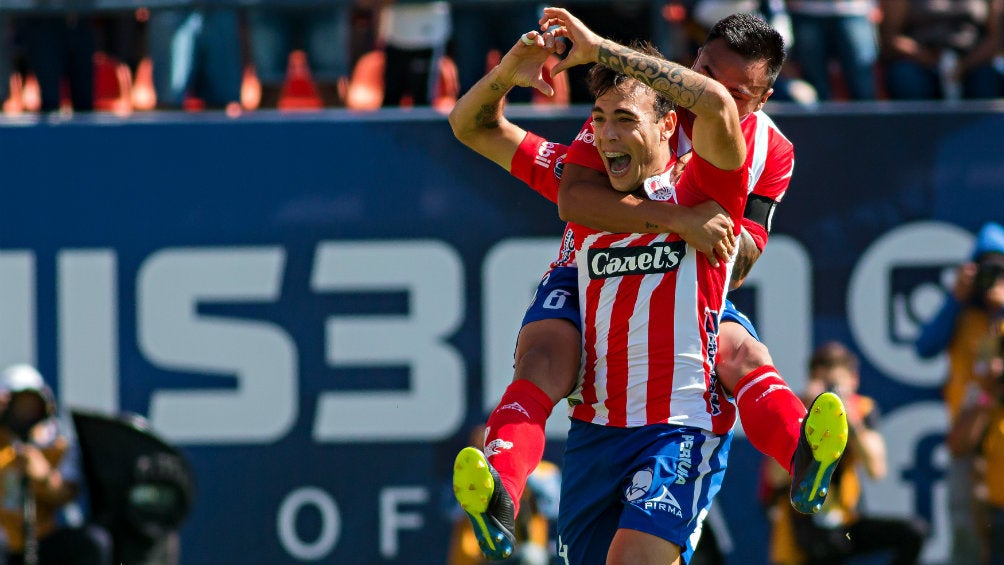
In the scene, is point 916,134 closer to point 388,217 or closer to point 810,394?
point 810,394

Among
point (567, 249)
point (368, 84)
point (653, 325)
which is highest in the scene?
point (368, 84)

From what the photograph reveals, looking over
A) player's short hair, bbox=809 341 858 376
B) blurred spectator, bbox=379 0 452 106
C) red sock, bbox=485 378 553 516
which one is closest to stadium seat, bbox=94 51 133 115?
blurred spectator, bbox=379 0 452 106

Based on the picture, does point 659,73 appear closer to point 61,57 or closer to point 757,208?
point 757,208

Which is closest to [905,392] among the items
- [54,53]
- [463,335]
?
[463,335]

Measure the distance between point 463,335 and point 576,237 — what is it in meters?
4.47

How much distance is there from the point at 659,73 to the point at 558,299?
3.06 feet

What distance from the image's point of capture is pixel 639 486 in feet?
17.3

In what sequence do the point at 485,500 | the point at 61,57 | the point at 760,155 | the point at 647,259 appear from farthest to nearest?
the point at 61,57 → the point at 760,155 → the point at 647,259 → the point at 485,500

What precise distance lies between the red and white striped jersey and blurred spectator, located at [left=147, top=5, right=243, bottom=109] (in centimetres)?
506

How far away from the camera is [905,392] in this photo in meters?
9.83

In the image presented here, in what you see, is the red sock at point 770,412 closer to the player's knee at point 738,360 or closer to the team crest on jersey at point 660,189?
the player's knee at point 738,360

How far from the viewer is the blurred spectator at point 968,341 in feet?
29.8

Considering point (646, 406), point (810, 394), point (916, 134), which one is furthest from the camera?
point (916, 134)

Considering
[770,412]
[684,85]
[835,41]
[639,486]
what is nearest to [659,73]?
[684,85]
